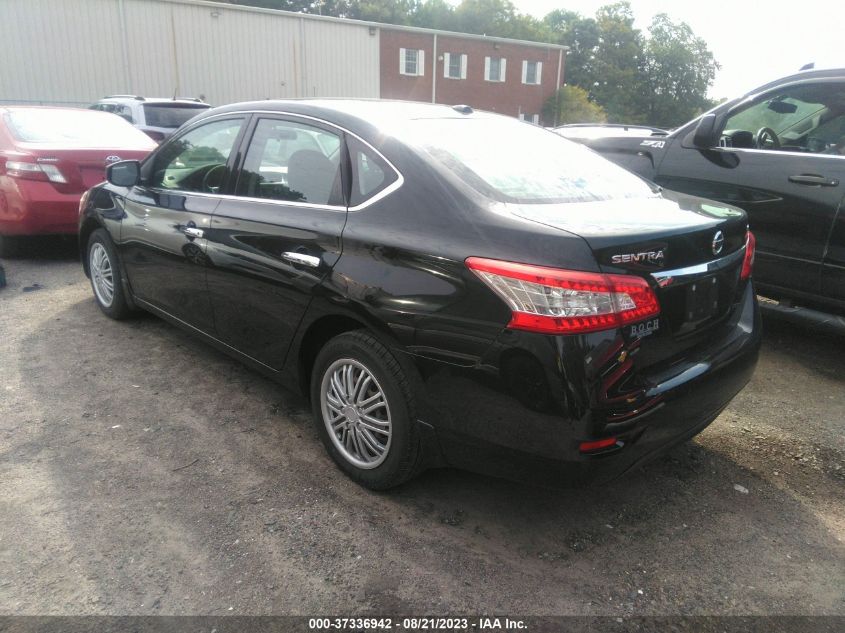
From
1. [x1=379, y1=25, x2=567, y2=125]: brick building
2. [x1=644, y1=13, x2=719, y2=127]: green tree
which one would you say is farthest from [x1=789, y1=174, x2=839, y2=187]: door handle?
[x1=644, y1=13, x2=719, y2=127]: green tree

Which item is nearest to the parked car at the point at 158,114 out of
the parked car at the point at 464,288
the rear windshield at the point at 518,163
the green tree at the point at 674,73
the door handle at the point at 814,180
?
the parked car at the point at 464,288

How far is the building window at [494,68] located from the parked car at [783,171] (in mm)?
39751

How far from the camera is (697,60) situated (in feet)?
220

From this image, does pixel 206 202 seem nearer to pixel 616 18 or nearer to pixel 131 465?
pixel 131 465

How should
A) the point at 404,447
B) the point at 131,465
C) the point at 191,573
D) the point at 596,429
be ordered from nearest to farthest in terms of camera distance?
the point at 596,429 < the point at 191,573 < the point at 404,447 < the point at 131,465

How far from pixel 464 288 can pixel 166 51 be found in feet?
101

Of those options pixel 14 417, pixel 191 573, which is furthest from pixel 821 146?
pixel 14 417

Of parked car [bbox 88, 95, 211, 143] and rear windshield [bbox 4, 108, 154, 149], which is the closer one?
rear windshield [bbox 4, 108, 154, 149]

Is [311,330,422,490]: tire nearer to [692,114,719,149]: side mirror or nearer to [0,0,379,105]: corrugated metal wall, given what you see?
[692,114,719,149]: side mirror

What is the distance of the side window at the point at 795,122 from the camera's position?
426 cm

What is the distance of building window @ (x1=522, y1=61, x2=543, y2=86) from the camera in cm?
4403

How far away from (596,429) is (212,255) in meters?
2.24

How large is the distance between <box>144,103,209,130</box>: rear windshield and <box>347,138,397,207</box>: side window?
10.7m

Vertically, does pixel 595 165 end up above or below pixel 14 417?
above
